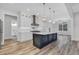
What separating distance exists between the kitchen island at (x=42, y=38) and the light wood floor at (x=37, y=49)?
9 centimetres

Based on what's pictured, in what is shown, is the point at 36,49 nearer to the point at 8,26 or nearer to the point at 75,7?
the point at 8,26

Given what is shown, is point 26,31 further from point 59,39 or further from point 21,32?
point 59,39

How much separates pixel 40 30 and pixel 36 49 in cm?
44

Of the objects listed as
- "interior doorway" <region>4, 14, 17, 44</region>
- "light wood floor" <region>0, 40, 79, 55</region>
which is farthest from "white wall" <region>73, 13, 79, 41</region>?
"interior doorway" <region>4, 14, 17, 44</region>

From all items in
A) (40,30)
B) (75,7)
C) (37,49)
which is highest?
(75,7)

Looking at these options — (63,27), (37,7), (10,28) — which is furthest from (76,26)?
(10,28)

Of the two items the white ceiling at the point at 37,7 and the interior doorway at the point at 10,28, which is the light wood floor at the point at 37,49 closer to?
the interior doorway at the point at 10,28

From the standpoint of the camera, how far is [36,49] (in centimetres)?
259

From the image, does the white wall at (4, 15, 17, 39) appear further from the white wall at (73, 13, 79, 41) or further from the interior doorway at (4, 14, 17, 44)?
the white wall at (73, 13, 79, 41)

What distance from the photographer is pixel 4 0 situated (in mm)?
2623

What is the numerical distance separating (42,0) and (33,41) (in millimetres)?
965

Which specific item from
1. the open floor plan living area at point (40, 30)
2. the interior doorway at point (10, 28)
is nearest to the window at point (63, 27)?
the open floor plan living area at point (40, 30)

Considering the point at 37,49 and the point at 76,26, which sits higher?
the point at 76,26
